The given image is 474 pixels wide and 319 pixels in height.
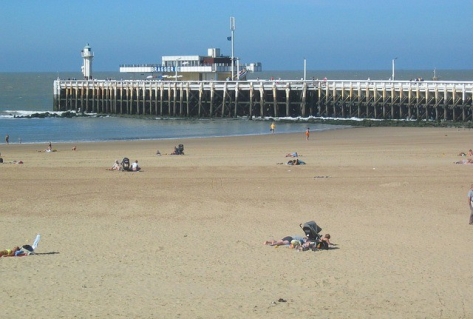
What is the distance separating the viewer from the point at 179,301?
9.58m

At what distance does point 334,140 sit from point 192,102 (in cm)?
2135

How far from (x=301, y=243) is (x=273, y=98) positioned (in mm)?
38793

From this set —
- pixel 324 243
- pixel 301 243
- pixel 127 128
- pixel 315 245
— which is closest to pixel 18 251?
pixel 301 243

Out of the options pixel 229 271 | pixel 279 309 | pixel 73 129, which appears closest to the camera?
pixel 279 309

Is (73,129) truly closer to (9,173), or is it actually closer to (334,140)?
(334,140)

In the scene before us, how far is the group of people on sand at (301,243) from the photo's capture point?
1210 centimetres

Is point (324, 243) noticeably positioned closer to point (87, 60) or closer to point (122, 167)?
point (122, 167)

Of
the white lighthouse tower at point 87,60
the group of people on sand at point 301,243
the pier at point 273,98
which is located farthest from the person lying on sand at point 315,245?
the white lighthouse tower at point 87,60

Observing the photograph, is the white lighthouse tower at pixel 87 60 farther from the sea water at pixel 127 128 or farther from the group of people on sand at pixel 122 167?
the group of people on sand at pixel 122 167

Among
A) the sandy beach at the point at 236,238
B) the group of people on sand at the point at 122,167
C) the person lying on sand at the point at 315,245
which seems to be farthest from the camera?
the group of people on sand at the point at 122,167

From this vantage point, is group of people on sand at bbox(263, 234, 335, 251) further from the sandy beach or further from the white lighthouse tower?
the white lighthouse tower

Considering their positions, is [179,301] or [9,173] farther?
[9,173]

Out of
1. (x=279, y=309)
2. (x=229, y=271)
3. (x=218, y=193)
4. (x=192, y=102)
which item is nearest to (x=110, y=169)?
(x=218, y=193)

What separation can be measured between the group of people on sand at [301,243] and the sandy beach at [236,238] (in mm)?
143
